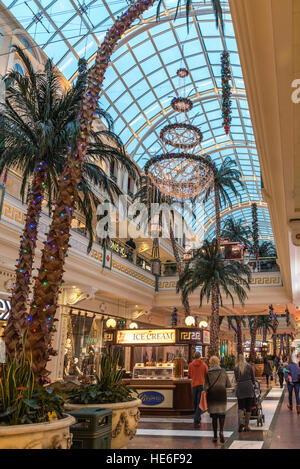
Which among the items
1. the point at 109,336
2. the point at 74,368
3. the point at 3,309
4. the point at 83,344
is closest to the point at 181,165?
the point at 109,336

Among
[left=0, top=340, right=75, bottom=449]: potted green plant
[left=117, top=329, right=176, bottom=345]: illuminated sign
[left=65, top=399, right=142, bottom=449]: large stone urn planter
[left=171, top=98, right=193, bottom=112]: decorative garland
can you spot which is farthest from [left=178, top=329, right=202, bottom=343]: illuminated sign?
[left=0, top=340, right=75, bottom=449]: potted green plant

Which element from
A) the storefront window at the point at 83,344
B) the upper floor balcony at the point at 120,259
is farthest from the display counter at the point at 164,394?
the storefront window at the point at 83,344

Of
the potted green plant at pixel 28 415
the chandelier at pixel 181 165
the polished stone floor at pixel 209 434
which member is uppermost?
the chandelier at pixel 181 165

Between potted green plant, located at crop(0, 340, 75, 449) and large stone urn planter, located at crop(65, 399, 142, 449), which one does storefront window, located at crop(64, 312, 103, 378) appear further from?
potted green plant, located at crop(0, 340, 75, 449)

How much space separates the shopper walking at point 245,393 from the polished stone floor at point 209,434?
0.21m

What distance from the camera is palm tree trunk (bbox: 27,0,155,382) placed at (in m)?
5.25

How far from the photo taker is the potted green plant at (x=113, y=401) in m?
5.23

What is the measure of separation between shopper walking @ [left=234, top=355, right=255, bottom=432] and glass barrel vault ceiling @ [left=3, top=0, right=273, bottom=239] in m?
8.44

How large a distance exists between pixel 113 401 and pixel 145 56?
19.5 m

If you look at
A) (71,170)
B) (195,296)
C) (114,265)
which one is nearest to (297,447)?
(71,170)

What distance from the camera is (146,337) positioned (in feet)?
37.6

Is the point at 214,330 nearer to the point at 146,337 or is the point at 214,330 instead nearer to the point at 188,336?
the point at 188,336

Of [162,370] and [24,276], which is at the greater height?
[24,276]

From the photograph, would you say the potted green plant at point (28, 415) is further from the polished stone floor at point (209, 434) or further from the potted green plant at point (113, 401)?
the polished stone floor at point (209, 434)
